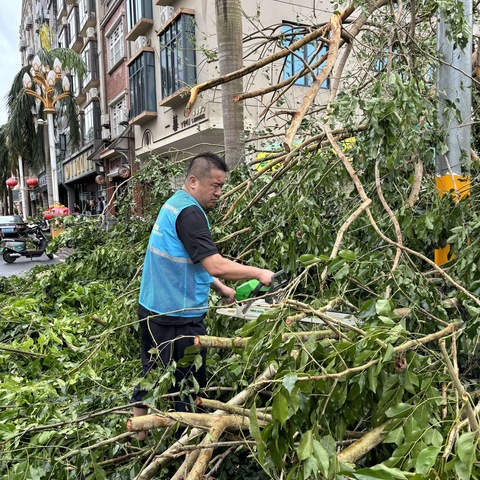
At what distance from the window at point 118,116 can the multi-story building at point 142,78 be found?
2.0 inches

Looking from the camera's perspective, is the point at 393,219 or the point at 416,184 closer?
the point at 393,219

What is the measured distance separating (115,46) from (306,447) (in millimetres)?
25581

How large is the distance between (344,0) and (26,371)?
4.42 meters

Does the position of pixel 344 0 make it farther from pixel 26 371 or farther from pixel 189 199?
pixel 26 371

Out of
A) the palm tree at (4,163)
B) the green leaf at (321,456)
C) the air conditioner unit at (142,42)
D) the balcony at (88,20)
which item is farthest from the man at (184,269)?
the balcony at (88,20)

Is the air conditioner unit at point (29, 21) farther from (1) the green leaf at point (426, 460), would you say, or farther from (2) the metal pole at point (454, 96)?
(1) the green leaf at point (426, 460)

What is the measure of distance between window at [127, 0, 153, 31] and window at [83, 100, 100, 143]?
7351 mm

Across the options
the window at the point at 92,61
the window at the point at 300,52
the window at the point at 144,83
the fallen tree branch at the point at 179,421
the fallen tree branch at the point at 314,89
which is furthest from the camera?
the window at the point at 92,61

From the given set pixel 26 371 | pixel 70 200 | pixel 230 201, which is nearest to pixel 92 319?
pixel 26 371

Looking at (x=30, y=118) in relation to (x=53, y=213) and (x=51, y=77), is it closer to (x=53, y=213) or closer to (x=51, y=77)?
(x=51, y=77)

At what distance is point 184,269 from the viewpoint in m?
2.80

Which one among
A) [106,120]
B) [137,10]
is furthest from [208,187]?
[106,120]

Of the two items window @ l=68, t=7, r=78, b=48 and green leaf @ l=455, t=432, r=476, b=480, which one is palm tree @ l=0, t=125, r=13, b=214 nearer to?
window @ l=68, t=7, r=78, b=48

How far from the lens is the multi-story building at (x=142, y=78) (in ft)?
41.4
